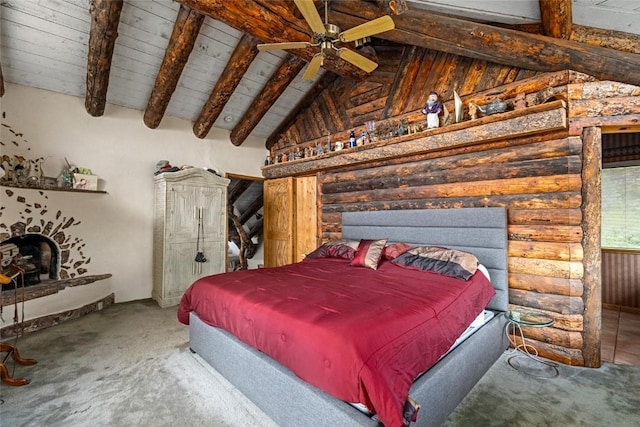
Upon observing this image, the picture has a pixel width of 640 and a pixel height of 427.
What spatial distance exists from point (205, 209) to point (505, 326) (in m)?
4.55

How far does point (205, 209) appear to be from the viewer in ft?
16.8

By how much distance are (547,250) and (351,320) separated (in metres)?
2.47

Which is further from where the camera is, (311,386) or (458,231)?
(458,231)

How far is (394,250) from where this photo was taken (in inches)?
148

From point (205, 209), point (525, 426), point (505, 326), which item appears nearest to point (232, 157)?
point (205, 209)

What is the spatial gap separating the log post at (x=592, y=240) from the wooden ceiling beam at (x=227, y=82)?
399cm

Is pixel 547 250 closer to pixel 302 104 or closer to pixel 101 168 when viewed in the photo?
pixel 302 104

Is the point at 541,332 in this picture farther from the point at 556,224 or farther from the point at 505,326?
the point at 556,224

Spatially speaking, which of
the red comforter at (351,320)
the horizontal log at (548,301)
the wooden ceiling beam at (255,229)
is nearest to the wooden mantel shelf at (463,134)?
the red comforter at (351,320)

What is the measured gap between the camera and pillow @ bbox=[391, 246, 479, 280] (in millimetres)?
2978

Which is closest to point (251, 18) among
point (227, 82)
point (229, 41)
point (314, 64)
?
point (314, 64)

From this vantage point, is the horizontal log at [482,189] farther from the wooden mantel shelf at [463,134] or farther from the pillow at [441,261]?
the pillow at [441,261]

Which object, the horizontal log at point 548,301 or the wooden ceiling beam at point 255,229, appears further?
the wooden ceiling beam at point 255,229

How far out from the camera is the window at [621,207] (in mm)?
4543
